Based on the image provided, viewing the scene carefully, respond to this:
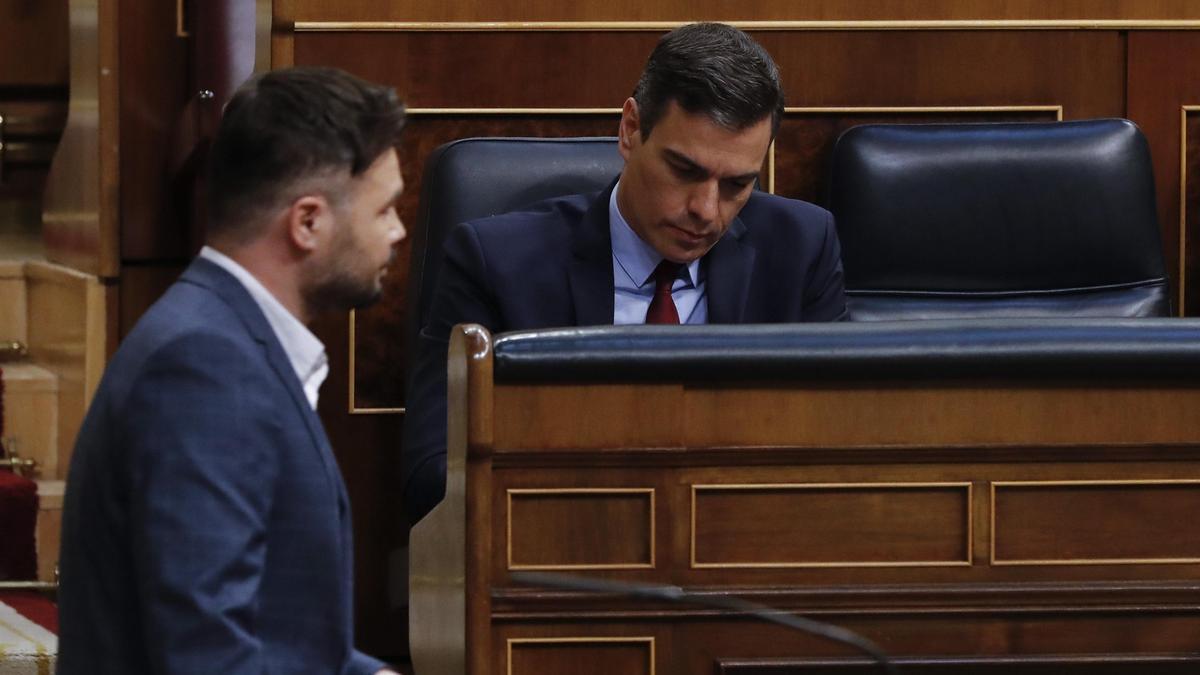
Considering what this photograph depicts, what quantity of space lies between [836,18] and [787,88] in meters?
0.09

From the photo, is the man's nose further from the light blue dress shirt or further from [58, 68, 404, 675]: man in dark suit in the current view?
[58, 68, 404, 675]: man in dark suit

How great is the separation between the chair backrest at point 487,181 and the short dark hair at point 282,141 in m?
0.71

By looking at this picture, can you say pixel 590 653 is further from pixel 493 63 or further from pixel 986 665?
pixel 493 63

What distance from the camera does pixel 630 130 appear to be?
4.91ft

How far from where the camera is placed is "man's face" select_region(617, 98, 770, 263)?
143 centimetres

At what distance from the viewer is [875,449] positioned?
1026 mm

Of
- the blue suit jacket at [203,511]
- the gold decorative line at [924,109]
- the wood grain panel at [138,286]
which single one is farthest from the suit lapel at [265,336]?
the wood grain panel at [138,286]

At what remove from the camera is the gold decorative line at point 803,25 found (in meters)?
1.74

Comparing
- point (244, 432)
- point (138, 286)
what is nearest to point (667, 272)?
point (244, 432)

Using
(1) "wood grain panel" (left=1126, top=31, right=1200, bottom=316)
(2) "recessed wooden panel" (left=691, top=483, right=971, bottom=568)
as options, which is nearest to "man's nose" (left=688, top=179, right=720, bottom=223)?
(2) "recessed wooden panel" (left=691, top=483, right=971, bottom=568)

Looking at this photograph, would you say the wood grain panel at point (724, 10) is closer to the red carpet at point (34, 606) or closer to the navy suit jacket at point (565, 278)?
the navy suit jacket at point (565, 278)

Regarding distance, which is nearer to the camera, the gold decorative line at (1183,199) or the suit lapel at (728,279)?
the suit lapel at (728,279)

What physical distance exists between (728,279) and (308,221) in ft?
2.37

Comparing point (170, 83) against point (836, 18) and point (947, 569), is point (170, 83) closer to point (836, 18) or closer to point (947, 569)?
point (836, 18)
